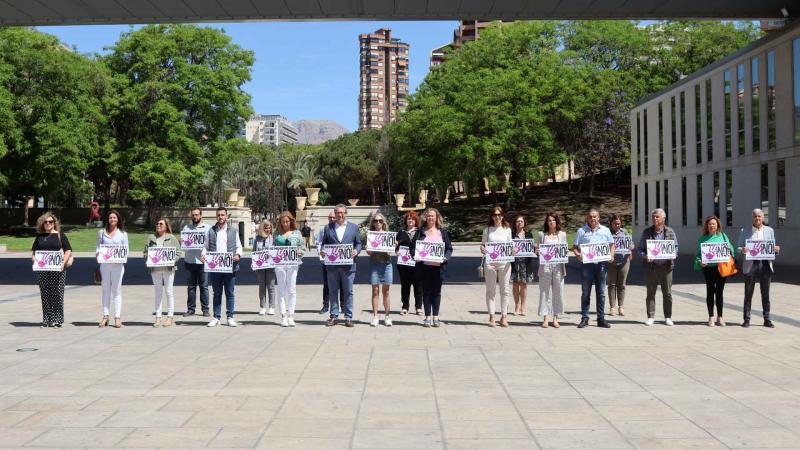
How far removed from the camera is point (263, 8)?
23828 mm

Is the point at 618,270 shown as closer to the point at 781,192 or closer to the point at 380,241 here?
the point at 380,241

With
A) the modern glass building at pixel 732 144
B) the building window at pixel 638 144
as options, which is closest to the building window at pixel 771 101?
the modern glass building at pixel 732 144

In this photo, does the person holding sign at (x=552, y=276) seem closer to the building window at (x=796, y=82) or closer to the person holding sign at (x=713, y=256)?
the person holding sign at (x=713, y=256)

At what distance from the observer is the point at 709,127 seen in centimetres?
3659

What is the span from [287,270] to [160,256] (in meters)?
2.00

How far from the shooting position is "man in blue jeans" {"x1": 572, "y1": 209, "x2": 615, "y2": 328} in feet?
41.7

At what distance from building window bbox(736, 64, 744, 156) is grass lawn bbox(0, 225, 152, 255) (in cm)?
3254

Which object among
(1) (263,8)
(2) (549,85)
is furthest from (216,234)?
(2) (549,85)

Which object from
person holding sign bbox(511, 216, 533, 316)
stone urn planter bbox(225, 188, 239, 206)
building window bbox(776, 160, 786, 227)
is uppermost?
stone urn planter bbox(225, 188, 239, 206)

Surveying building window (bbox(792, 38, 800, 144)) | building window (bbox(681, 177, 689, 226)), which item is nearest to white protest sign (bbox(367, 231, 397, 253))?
building window (bbox(792, 38, 800, 144))

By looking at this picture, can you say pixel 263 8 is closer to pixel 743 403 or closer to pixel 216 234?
pixel 216 234

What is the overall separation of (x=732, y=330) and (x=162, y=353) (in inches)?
329

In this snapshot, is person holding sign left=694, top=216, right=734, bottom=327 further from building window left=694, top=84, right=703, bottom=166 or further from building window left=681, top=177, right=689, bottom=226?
building window left=681, top=177, right=689, bottom=226

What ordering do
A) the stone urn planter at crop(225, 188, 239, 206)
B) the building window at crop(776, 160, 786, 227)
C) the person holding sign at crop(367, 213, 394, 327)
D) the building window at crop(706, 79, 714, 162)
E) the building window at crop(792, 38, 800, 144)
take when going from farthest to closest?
the stone urn planter at crop(225, 188, 239, 206) < the building window at crop(706, 79, 714, 162) < the building window at crop(776, 160, 786, 227) < the building window at crop(792, 38, 800, 144) < the person holding sign at crop(367, 213, 394, 327)
